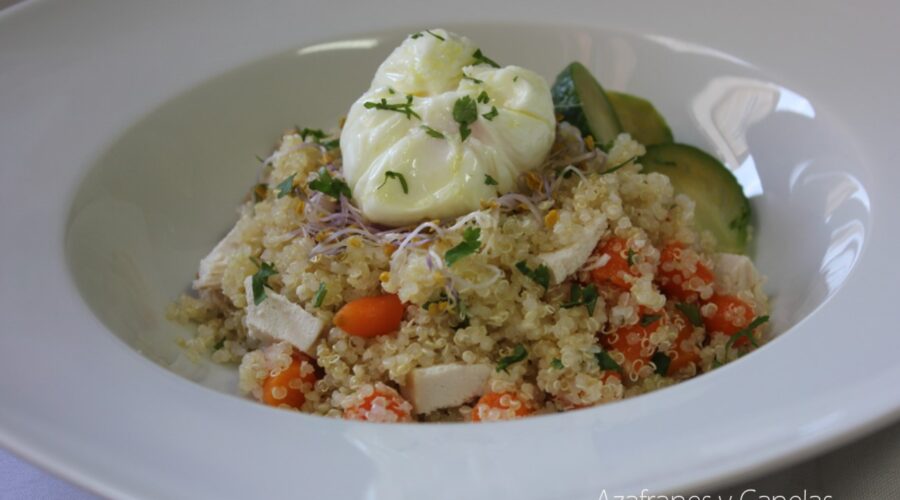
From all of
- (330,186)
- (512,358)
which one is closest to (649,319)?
(512,358)

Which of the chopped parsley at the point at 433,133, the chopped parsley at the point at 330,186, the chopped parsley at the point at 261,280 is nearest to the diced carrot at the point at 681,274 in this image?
the chopped parsley at the point at 433,133

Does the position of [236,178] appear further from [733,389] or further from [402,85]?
[733,389]

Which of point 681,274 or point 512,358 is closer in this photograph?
point 512,358

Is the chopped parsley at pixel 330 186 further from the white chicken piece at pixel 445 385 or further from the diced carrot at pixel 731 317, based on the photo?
the diced carrot at pixel 731 317

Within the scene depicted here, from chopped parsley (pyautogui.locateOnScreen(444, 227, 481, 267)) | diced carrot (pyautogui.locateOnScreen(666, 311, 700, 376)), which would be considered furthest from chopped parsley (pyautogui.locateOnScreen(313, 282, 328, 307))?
diced carrot (pyautogui.locateOnScreen(666, 311, 700, 376))

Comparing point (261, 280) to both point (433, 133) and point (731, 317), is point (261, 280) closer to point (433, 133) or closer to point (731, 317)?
point (433, 133)

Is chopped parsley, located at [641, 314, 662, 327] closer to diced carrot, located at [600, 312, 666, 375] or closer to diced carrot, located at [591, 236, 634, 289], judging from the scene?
diced carrot, located at [600, 312, 666, 375]
